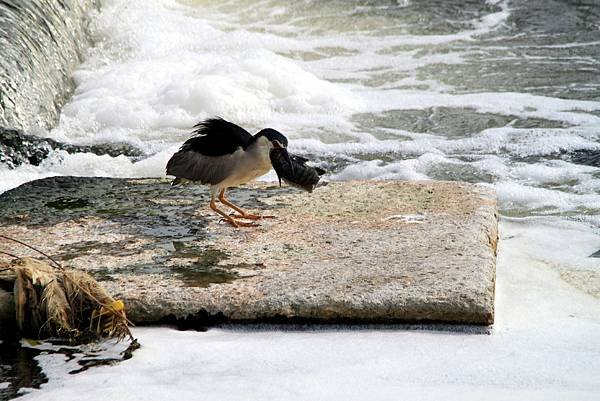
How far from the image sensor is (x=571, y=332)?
12.0 feet

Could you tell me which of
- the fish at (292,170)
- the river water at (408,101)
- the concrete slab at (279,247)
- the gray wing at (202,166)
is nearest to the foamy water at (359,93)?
the river water at (408,101)

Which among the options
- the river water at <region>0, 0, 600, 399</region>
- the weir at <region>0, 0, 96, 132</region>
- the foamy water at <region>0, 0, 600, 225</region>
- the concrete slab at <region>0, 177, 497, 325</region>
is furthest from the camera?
the weir at <region>0, 0, 96, 132</region>

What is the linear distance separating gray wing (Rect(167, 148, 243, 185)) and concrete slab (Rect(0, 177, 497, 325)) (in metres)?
0.20

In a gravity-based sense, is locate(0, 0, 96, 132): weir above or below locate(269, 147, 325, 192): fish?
above

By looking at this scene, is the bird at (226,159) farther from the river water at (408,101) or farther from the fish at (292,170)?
the river water at (408,101)

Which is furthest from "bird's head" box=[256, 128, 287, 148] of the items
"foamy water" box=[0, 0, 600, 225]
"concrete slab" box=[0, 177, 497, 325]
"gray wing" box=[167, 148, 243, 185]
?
"foamy water" box=[0, 0, 600, 225]

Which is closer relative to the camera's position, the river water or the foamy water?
the river water

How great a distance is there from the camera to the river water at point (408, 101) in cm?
485

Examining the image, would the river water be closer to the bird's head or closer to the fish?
the fish

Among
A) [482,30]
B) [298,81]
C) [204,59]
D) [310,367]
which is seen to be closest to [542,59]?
[482,30]

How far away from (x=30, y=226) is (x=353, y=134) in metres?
3.72

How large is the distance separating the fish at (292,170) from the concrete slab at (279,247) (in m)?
0.19

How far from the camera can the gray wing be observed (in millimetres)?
4980

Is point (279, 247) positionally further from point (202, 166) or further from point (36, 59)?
point (36, 59)
